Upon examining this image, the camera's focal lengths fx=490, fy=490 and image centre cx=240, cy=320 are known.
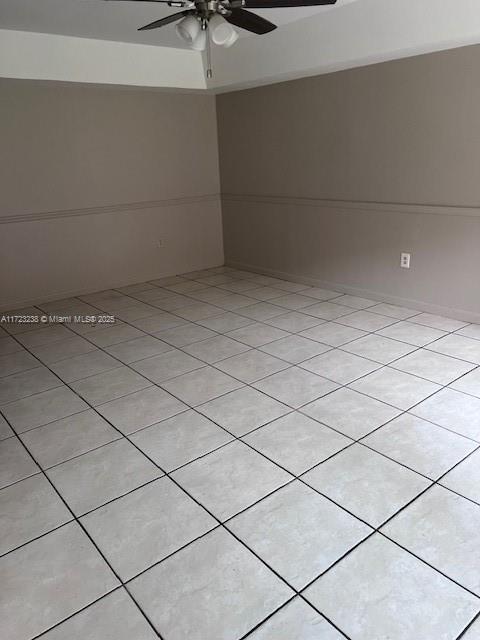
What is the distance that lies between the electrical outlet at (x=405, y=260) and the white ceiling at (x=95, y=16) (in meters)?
1.88

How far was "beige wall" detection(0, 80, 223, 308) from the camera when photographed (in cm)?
432

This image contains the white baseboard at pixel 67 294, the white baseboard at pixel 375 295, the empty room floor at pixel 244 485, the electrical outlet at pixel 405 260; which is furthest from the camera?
the white baseboard at pixel 67 294

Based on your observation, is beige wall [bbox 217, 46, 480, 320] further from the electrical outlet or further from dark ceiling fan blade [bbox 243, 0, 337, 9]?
dark ceiling fan blade [bbox 243, 0, 337, 9]

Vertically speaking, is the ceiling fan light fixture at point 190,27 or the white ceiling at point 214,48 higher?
the white ceiling at point 214,48

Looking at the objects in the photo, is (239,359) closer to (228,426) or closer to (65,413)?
(228,426)

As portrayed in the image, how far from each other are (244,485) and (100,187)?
3691mm

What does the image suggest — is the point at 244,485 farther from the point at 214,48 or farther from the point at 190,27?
the point at 214,48

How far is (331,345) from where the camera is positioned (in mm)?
3408

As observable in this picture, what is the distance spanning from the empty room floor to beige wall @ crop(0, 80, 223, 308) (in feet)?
4.22

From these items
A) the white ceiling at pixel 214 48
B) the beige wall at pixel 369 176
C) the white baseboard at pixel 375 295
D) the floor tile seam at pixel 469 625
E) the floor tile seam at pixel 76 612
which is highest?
the white ceiling at pixel 214 48

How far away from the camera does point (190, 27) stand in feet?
7.75

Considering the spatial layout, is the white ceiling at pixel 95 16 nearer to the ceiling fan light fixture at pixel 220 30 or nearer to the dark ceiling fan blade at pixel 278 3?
the ceiling fan light fixture at pixel 220 30

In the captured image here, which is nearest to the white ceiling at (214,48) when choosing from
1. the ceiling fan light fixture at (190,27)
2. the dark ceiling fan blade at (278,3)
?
the ceiling fan light fixture at (190,27)

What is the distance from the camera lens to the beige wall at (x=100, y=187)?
4316 millimetres
